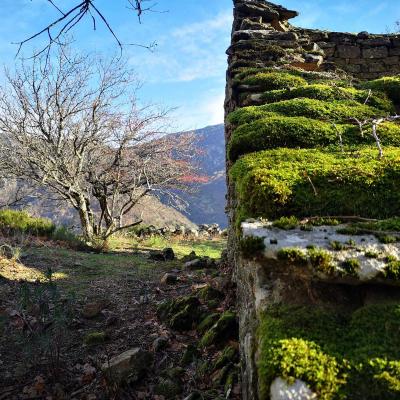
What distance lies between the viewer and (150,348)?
11.2 feet

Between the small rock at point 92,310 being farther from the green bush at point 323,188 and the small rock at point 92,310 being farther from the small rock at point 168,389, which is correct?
the green bush at point 323,188

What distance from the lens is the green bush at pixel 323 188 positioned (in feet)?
5.91

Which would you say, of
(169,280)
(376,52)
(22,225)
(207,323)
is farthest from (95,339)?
(22,225)

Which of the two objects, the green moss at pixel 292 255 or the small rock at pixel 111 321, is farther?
the small rock at pixel 111 321

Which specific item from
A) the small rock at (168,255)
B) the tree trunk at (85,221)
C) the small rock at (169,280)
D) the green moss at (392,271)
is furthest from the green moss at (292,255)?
the tree trunk at (85,221)

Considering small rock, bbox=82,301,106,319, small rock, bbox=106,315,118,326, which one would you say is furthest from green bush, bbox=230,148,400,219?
small rock, bbox=82,301,106,319

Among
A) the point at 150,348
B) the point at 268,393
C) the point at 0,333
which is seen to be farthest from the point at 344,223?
the point at 0,333

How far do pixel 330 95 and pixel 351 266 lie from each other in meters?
2.44

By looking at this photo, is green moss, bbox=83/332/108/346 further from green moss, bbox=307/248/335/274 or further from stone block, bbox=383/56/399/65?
stone block, bbox=383/56/399/65

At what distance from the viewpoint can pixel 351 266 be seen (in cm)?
134

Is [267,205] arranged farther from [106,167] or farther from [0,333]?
[106,167]

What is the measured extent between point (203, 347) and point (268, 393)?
2.20 metres

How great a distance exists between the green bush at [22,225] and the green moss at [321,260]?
9.08 m

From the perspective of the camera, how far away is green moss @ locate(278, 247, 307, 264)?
4.50 feet
